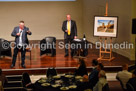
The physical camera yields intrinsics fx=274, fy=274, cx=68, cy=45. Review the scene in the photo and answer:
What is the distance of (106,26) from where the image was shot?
10102 mm

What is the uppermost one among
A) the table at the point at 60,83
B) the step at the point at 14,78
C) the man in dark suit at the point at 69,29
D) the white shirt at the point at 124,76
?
the man in dark suit at the point at 69,29

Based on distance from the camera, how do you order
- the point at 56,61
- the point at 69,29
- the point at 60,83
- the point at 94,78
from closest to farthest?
the point at 60,83 → the point at 94,78 → the point at 56,61 → the point at 69,29

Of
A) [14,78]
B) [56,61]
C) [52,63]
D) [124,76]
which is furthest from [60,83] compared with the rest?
[56,61]

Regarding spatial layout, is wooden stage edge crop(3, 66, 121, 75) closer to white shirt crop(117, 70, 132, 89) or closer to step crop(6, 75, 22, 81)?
step crop(6, 75, 22, 81)

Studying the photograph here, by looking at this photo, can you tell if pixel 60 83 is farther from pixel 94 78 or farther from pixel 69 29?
pixel 69 29

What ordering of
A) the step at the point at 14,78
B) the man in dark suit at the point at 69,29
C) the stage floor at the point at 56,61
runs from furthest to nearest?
the man in dark suit at the point at 69,29, the stage floor at the point at 56,61, the step at the point at 14,78

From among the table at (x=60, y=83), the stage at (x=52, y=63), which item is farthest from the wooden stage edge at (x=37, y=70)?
the table at (x=60, y=83)

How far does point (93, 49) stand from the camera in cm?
1276

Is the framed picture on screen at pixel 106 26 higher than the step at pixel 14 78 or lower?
higher

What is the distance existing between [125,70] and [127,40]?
4149 mm

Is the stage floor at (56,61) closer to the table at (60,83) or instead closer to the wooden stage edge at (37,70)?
the wooden stage edge at (37,70)

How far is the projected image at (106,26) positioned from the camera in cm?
1004

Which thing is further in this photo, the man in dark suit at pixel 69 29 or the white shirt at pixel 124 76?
the man in dark suit at pixel 69 29

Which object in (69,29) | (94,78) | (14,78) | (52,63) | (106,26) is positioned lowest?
(14,78)
